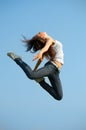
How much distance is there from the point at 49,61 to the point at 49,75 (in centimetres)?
47

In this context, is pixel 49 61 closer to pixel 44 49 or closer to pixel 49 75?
pixel 49 75

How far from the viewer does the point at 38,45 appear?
1912 centimetres

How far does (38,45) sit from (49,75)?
1.05 m

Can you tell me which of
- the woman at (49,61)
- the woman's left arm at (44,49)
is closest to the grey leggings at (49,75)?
the woman at (49,61)

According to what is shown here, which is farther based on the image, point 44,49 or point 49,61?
point 49,61

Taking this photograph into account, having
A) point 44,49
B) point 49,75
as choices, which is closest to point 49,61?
point 49,75

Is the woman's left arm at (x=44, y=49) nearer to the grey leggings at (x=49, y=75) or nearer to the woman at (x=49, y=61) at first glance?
the woman at (x=49, y=61)

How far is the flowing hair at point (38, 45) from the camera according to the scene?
19078 mm

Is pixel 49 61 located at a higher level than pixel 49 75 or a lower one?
higher

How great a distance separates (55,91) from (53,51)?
1365 millimetres

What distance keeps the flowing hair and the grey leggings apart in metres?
A: 0.29

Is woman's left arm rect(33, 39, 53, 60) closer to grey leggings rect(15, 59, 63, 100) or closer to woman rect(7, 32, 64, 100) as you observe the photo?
woman rect(7, 32, 64, 100)

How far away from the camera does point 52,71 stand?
1903cm

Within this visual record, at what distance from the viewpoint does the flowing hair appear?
751 inches
